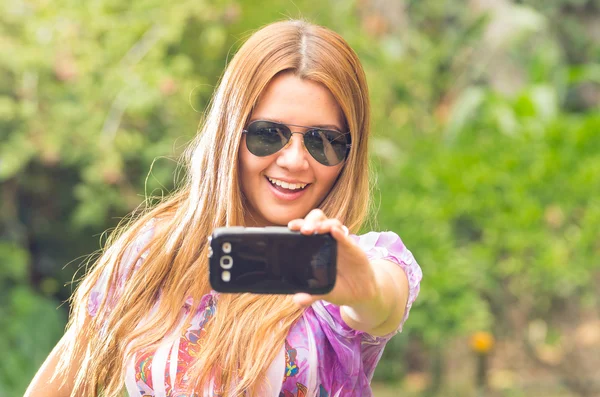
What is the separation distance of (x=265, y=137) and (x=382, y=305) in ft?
1.64

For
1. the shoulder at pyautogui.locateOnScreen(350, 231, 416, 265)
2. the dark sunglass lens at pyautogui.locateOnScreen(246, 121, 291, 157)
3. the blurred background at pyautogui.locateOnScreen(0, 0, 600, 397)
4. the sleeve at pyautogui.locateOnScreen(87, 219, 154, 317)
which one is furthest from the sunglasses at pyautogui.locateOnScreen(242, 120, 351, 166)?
the blurred background at pyautogui.locateOnScreen(0, 0, 600, 397)

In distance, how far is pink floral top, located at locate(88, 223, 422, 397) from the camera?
75.9 inches

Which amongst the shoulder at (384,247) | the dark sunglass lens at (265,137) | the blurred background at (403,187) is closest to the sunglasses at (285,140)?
the dark sunglass lens at (265,137)

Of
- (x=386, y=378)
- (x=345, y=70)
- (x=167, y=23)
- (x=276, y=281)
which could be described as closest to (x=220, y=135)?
(x=345, y=70)

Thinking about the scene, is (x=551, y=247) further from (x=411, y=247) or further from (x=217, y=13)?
(x=217, y=13)

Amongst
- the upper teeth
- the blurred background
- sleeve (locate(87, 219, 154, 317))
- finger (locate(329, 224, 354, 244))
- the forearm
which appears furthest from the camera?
the blurred background

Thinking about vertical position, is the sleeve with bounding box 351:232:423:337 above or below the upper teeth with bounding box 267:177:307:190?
below

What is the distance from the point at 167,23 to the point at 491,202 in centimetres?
249

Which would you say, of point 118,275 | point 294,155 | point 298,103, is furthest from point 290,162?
point 118,275

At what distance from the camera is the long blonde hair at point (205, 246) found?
6.49ft

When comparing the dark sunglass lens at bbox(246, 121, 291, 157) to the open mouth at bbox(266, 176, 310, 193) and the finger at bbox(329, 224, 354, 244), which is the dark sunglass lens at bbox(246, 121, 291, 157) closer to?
the open mouth at bbox(266, 176, 310, 193)

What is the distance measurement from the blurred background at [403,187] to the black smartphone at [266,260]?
11.6 ft

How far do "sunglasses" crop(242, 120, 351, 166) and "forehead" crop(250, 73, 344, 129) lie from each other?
0.07ft

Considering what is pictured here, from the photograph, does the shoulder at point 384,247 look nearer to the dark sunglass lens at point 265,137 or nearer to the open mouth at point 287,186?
the open mouth at point 287,186
